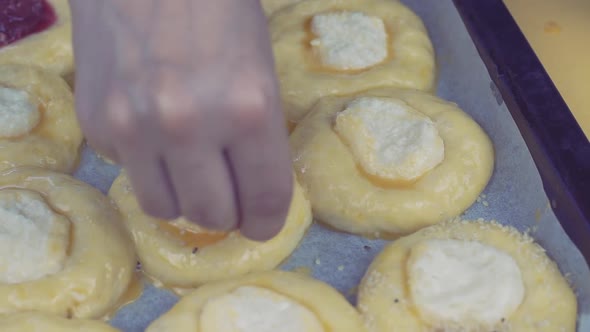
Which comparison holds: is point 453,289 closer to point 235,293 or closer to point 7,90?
point 235,293

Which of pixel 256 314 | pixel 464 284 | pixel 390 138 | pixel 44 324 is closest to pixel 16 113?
pixel 44 324

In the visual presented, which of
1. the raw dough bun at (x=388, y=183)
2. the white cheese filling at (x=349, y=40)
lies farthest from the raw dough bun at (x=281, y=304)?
the white cheese filling at (x=349, y=40)

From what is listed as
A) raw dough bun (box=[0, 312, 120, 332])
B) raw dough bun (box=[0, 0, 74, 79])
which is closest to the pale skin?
raw dough bun (box=[0, 312, 120, 332])

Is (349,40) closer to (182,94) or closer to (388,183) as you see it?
(388,183)

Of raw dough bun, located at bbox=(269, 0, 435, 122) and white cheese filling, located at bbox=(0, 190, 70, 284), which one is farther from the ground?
raw dough bun, located at bbox=(269, 0, 435, 122)

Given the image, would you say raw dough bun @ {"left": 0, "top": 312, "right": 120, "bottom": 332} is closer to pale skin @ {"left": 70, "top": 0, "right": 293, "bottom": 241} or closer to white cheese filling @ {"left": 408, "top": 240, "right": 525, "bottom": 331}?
pale skin @ {"left": 70, "top": 0, "right": 293, "bottom": 241}

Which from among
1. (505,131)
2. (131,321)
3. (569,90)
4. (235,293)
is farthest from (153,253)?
(569,90)
